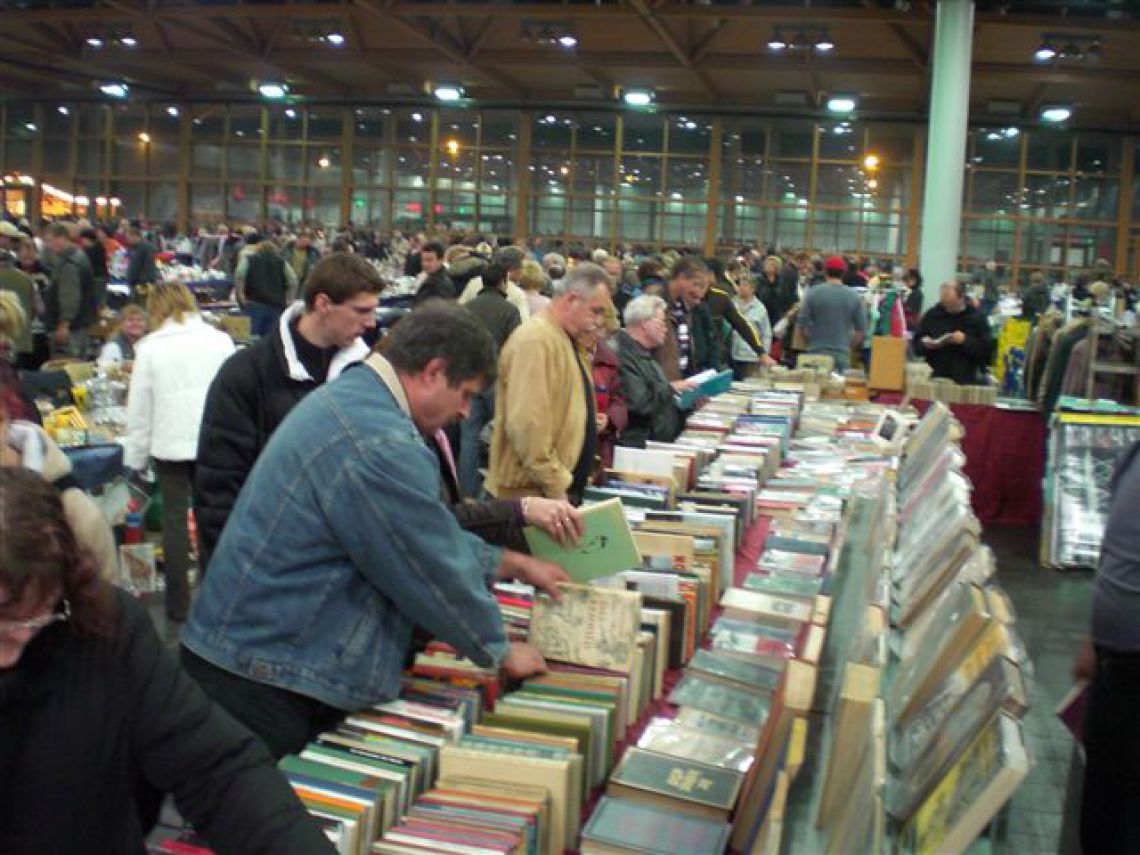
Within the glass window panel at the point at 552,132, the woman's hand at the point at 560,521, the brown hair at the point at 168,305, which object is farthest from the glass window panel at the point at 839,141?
the woman's hand at the point at 560,521

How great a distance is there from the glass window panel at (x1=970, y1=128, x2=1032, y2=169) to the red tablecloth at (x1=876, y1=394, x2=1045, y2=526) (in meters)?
15.7

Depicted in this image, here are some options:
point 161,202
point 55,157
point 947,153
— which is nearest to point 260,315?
point 947,153

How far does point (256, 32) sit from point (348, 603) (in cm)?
1890

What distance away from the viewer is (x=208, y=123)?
25.9 m

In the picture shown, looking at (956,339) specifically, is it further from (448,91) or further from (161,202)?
(161,202)

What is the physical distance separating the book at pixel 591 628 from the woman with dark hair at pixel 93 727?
0.95 metres

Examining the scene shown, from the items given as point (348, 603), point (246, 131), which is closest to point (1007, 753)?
point (348, 603)

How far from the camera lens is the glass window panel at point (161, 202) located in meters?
26.5

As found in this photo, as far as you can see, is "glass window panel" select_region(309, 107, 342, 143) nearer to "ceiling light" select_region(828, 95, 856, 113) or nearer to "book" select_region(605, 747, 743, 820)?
"ceiling light" select_region(828, 95, 856, 113)

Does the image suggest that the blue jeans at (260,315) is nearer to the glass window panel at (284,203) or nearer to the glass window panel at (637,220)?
the glass window panel at (637,220)

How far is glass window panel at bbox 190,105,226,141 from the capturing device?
2566 cm

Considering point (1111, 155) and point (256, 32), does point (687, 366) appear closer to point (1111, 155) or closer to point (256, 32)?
point (256, 32)

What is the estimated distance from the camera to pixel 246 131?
25.6 m

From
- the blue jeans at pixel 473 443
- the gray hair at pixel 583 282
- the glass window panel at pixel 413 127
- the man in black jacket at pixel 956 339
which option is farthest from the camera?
the glass window panel at pixel 413 127
